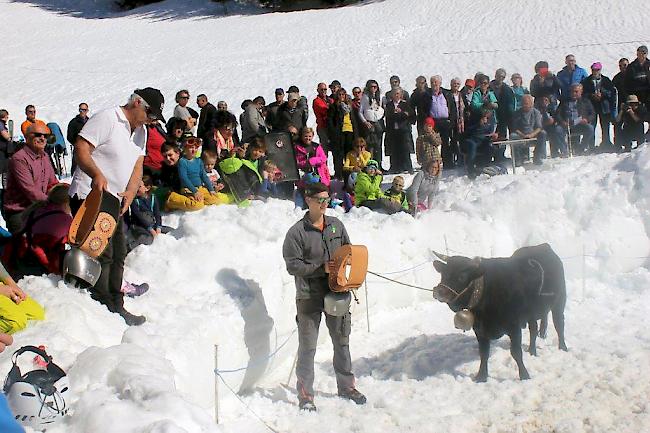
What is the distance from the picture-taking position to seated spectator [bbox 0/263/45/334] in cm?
496

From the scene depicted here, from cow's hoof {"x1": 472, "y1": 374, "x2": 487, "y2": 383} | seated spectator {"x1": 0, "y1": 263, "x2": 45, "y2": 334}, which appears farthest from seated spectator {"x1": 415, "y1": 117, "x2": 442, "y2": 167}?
seated spectator {"x1": 0, "y1": 263, "x2": 45, "y2": 334}

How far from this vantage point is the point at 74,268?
552cm

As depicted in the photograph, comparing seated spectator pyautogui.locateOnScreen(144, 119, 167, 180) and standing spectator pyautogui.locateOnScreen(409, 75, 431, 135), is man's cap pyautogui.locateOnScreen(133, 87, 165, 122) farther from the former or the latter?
standing spectator pyautogui.locateOnScreen(409, 75, 431, 135)

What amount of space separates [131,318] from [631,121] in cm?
948

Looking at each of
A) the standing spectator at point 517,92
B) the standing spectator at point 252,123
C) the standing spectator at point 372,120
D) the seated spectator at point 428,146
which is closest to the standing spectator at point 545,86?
the standing spectator at point 517,92

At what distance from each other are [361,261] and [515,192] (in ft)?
15.4

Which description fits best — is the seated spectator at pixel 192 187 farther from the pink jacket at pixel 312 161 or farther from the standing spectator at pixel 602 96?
the standing spectator at pixel 602 96

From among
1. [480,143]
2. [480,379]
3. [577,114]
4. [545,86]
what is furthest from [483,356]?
[545,86]

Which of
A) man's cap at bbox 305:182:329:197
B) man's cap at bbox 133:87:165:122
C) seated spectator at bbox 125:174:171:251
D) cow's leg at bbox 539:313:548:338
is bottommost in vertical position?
cow's leg at bbox 539:313:548:338

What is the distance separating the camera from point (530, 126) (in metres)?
12.4

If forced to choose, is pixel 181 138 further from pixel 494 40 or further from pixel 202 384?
pixel 494 40

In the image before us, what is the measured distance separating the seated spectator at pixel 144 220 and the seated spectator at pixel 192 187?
40 centimetres

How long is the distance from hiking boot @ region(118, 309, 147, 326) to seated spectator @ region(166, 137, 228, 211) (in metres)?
2.49

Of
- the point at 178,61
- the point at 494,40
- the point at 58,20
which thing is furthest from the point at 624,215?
the point at 58,20
